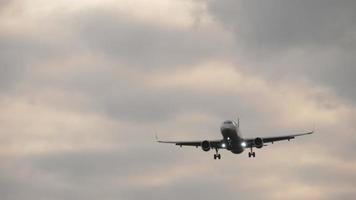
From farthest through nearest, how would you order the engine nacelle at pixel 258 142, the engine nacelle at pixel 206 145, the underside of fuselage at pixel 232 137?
the engine nacelle at pixel 206 145 < the engine nacelle at pixel 258 142 < the underside of fuselage at pixel 232 137

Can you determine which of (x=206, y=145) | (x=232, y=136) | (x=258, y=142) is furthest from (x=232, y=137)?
(x=206, y=145)

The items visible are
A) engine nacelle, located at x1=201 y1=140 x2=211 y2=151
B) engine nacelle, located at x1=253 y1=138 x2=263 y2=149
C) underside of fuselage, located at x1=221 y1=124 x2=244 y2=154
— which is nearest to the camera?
underside of fuselage, located at x1=221 y1=124 x2=244 y2=154

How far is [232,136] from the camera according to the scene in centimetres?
15388

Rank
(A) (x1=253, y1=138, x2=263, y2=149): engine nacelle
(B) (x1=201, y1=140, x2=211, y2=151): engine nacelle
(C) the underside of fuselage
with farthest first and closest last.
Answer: (B) (x1=201, y1=140, x2=211, y2=151): engine nacelle
(A) (x1=253, y1=138, x2=263, y2=149): engine nacelle
(C) the underside of fuselage

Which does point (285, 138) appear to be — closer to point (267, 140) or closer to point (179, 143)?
point (267, 140)

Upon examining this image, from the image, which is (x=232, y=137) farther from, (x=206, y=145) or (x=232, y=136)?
(x=206, y=145)

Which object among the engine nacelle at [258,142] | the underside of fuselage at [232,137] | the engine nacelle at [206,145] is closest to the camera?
the underside of fuselage at [232,137]

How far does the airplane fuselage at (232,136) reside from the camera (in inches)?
6004

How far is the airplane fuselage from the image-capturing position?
500 feet

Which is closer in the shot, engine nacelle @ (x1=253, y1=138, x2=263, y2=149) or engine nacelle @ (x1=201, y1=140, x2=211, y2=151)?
engine nacelle @ (x1=253, y1=138, x2=263, y2=149)

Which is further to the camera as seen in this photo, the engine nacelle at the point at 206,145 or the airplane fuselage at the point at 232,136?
the engine nacelle at the point at 206,145

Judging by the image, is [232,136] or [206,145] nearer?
[232,136]

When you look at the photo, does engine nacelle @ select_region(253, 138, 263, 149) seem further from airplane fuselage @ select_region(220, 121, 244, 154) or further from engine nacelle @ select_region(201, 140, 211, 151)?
engine nacelle @ select_region(201, 140, 211, 151)

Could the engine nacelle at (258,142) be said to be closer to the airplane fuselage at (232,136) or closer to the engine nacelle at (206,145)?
the airplane fuselage at (232,136)
